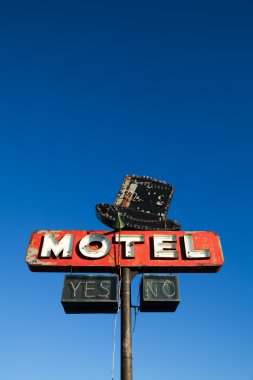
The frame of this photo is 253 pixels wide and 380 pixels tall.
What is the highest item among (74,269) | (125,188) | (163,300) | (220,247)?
(125,188)

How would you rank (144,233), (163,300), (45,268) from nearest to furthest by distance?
(163,300) < (45,268) < (144,233)

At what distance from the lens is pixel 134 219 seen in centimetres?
1095

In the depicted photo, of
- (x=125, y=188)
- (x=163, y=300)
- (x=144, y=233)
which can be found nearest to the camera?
(x=163, y=300)

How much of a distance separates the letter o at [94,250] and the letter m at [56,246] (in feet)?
1.10

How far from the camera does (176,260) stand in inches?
394

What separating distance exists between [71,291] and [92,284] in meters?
0.54

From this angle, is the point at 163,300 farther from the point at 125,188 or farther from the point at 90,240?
the point at 125,188

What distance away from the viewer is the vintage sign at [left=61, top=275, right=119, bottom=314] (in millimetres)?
8914

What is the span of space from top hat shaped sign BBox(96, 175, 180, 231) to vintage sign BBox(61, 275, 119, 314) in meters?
1.85

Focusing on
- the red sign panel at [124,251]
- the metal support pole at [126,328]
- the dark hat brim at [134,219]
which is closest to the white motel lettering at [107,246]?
the red sign panel at [124,251]

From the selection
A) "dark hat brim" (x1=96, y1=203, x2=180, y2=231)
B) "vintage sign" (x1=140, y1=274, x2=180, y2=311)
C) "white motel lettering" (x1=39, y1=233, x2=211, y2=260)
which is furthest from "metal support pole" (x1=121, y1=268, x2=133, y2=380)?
"dark hat brim" (x1=96, y1=203, x2=180, y2=231)

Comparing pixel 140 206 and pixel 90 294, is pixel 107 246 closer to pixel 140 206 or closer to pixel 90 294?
pixel 90 294

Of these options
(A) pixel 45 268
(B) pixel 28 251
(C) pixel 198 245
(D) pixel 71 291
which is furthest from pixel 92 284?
(C) pixel 198 245

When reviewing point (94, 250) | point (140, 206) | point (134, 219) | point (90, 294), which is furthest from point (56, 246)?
point (140, 206)
